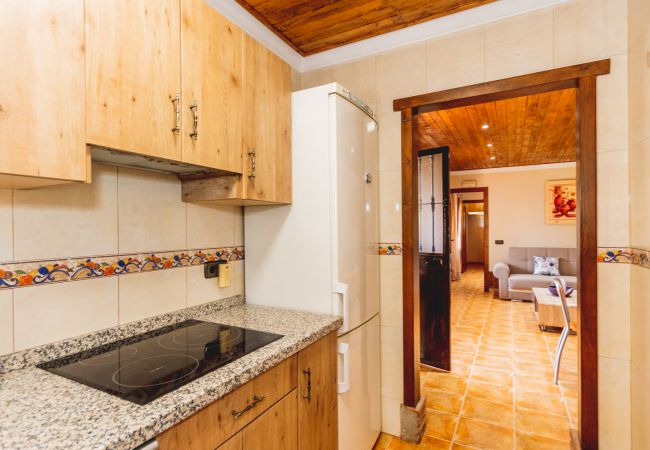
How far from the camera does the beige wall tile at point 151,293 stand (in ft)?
4.49

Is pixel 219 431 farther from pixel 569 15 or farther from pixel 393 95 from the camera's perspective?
pixel 569 15

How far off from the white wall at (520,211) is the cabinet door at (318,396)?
5586mm

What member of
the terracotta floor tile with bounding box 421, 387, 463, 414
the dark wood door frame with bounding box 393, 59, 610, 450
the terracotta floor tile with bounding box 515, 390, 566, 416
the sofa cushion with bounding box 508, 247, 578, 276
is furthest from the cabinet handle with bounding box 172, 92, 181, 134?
the sofa cushion with bounding box 508, 247, 578, 276

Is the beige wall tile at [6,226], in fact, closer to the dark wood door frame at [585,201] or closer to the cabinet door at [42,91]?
the cabinet door at [42,91]

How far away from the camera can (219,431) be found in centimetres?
96

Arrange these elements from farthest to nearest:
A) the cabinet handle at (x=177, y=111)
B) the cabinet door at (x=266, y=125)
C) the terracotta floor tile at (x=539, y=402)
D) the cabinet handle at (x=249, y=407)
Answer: the terracotta floor tile at (x=539, y=402) < the cabinet door at (x=266, y=125) < the cabinet handle at (x=177, y=111) < the cabinet handle at (x=249, y=407)

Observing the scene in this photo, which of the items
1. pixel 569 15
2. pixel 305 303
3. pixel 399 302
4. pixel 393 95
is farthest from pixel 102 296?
pixel 569 15

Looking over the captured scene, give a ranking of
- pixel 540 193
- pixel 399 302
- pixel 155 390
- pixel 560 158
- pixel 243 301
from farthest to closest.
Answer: pixel 540 193
pixel 560 158
pixel 399 302
pixel 243 301
pixel 155 390

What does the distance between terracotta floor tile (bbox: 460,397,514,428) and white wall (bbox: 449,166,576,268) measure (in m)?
4.56

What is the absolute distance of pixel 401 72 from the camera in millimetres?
2090

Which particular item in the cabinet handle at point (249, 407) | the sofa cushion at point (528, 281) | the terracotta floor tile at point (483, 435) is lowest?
the terracotta floor tile at point (483, 435)

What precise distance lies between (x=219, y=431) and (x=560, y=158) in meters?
7.06

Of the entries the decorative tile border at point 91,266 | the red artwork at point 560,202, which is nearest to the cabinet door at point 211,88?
the decorative tile border at point 91,266

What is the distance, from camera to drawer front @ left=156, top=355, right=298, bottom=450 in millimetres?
860
